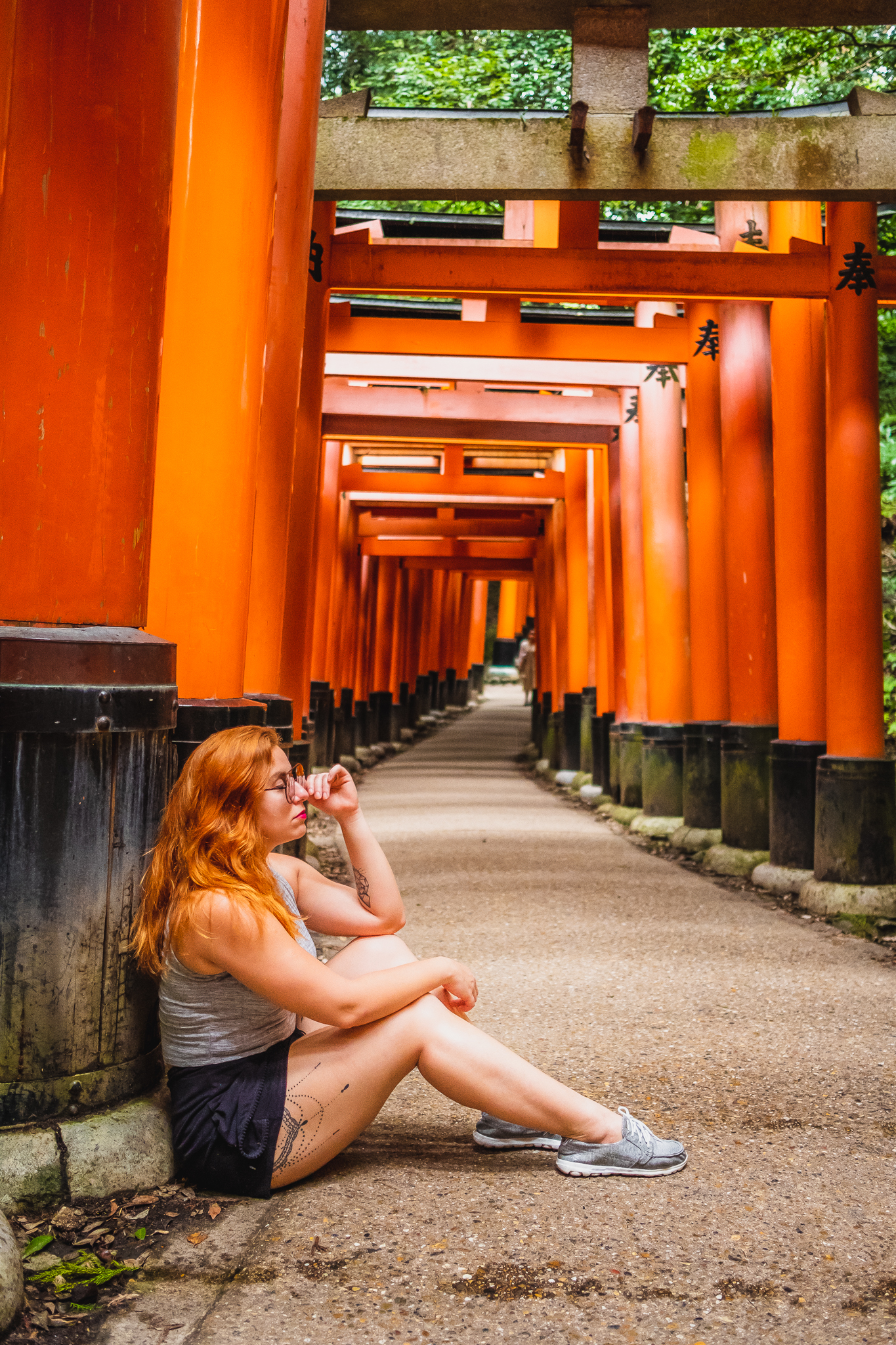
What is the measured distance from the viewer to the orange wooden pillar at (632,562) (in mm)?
11117

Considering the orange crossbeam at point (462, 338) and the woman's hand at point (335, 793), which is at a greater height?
the orange crossbeam at point (462, 338)

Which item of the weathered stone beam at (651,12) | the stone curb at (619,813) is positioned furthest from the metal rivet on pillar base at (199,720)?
the stone curb at (619,813)

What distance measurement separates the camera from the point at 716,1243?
2.33m

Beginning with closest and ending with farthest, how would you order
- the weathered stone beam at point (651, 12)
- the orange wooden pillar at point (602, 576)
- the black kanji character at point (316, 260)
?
the weathered stone beam at point (651, 12) < the black kanji character at point (316, 260) < the orange wooden pillar at point (602, 576)

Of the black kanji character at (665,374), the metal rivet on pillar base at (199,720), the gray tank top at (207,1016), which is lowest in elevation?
the gray tank top at (207,1016)

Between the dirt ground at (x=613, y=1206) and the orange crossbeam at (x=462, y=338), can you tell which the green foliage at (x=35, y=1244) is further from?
the orange crossbeam at (x=462, y=338)

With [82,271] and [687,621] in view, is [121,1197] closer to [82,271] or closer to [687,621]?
[82,271]

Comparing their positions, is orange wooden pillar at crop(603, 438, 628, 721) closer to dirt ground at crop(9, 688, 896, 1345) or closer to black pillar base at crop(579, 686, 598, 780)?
black pillar base at crop(579, 686, 598, 780)

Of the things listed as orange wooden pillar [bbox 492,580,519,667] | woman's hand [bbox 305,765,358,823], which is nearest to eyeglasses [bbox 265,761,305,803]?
woman's hand [bbox 305,765,358,823]

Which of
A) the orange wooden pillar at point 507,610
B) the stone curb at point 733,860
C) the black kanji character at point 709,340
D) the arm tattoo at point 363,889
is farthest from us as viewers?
the orange wooden pillar at point 507,610

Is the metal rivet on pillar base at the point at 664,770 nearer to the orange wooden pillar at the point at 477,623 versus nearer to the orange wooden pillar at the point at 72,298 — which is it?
the orange wooden pillar at the point at 72,298

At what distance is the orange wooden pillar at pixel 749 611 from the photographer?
7410mm

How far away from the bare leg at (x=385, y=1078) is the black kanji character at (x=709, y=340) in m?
7.18

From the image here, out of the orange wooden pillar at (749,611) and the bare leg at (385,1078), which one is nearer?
the bare leg at (385,1078)
